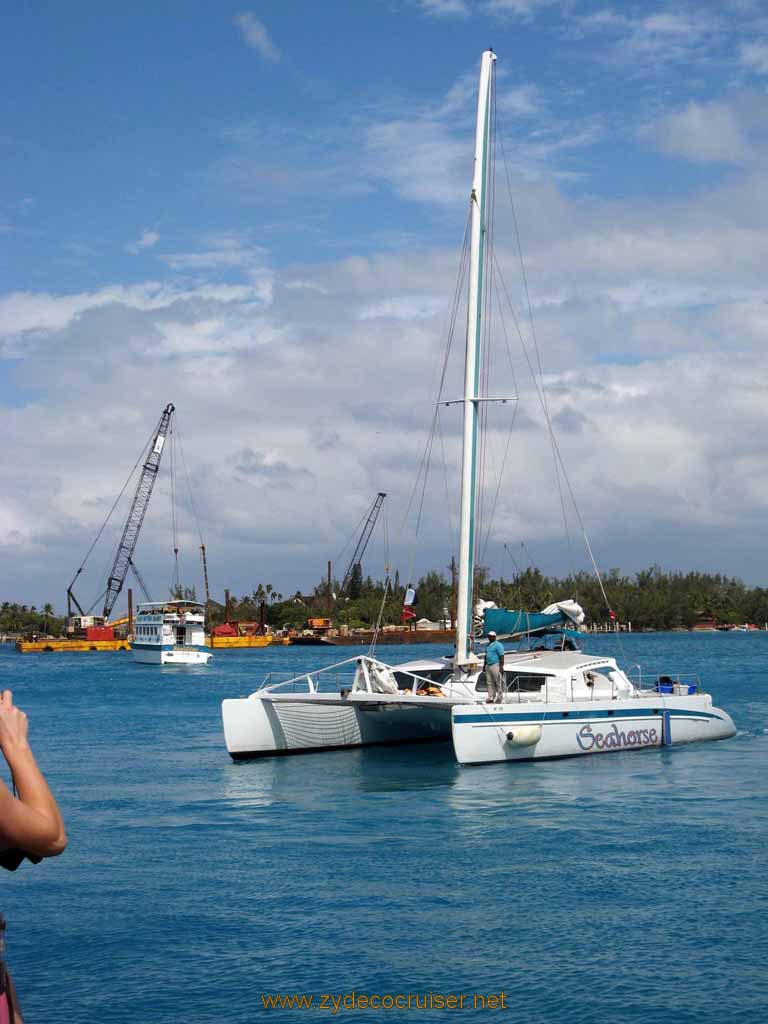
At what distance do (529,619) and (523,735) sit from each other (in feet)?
17.3

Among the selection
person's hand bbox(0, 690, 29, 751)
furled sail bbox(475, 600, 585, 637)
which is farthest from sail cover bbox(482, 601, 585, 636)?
person's hand bbox(0, 690, 29, 751)

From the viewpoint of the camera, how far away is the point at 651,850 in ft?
50.4

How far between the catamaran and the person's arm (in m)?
18.6

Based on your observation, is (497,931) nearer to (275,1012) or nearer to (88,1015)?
(275,1012)

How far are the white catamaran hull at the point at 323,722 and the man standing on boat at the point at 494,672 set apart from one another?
3.06 ft

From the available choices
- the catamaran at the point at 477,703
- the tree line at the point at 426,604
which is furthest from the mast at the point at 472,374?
the tree line at the point at 426,604

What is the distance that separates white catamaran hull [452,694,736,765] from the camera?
21.8 m

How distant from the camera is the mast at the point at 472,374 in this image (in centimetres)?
2538

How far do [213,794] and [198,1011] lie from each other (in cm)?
1144

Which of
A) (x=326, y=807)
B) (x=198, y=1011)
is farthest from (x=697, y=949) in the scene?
(x=326, y=807)

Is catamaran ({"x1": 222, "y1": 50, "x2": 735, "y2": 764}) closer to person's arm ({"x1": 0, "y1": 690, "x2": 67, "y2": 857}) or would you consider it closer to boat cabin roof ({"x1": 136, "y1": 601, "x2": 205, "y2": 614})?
person's arm ({"x1": 0, "y1": 690, "x2": 67, "y2": 857})

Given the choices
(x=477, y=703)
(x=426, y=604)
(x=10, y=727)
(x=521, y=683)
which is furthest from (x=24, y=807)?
(x=426, y=604)

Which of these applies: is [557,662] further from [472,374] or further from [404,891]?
[404,891]

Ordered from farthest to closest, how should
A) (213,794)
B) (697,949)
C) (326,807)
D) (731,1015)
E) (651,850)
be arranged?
(213,794)
(326,807)
(651,850)
(697,949)
(731,1015)
